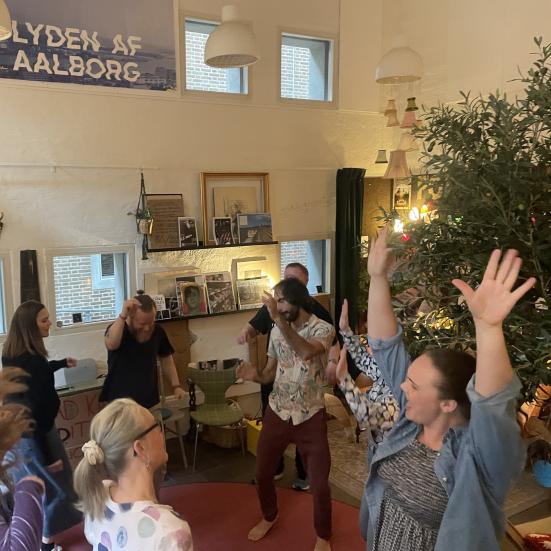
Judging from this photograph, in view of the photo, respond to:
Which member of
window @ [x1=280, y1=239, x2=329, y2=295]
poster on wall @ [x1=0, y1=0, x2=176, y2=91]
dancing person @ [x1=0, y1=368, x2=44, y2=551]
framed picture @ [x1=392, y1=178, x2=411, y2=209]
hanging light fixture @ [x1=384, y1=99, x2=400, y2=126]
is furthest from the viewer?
framed picture @ [x1=392, y1=178, x2=411, y2=209]

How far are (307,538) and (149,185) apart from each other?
11.7 feet

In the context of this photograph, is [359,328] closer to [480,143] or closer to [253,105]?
[253,105]

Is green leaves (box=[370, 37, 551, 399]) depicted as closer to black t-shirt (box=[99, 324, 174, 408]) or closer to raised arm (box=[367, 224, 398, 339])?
raised arm (box=[367, 224, 398, 339])

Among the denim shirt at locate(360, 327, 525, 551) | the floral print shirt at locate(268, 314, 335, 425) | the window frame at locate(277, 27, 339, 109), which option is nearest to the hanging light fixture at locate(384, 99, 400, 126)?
the window frame at locate(277, 27, 339, 109)

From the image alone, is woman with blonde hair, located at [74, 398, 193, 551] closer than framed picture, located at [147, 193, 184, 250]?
Yes

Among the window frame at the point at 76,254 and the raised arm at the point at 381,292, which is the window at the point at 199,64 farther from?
the raised arm at the point at 381,292

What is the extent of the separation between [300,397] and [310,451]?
0.36 m

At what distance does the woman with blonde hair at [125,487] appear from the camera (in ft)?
5.97

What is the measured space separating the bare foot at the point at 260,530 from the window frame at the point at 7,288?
9.19 feet

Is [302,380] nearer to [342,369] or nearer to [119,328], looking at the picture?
[342,369]

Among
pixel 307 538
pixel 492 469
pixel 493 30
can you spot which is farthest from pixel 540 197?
pixel 493 30

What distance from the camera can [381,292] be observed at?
2.11 metres

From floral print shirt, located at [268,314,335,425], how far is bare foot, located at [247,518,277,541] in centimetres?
99

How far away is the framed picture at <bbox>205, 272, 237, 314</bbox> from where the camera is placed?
594 cm
